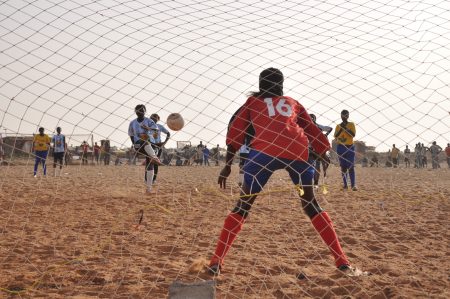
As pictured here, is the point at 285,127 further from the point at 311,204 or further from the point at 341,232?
the point at 341,232

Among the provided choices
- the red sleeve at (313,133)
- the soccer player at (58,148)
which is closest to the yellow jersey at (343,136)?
the red sleeve at (313,133)

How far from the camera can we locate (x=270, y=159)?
133 inches

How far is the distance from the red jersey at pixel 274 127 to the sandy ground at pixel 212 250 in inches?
27.0

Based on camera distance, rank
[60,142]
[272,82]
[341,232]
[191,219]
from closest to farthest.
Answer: [272,82] < [341,232] < [191,219] < [60,142]

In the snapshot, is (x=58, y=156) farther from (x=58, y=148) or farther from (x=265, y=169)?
(x=265, y=169)

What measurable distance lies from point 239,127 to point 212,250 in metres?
1.21

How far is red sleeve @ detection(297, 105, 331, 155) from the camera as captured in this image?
3629 millimetres

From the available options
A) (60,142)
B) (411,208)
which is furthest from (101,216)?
(60,142)

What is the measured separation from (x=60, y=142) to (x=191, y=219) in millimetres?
9083

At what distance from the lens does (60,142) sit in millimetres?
13578

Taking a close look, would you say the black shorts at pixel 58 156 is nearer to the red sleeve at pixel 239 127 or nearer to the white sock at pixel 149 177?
the white sock at pixel 149 177

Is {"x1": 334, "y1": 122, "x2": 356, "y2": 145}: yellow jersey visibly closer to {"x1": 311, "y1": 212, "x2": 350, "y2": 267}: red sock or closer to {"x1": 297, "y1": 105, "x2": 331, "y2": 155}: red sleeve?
{"x1": 297, "y1": 105, "x2": 331, "y2": 155}: red sleeve

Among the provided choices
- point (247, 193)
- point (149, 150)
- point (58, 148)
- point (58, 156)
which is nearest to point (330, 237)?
point (247, 193)

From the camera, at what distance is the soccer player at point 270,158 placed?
11.1 feet
